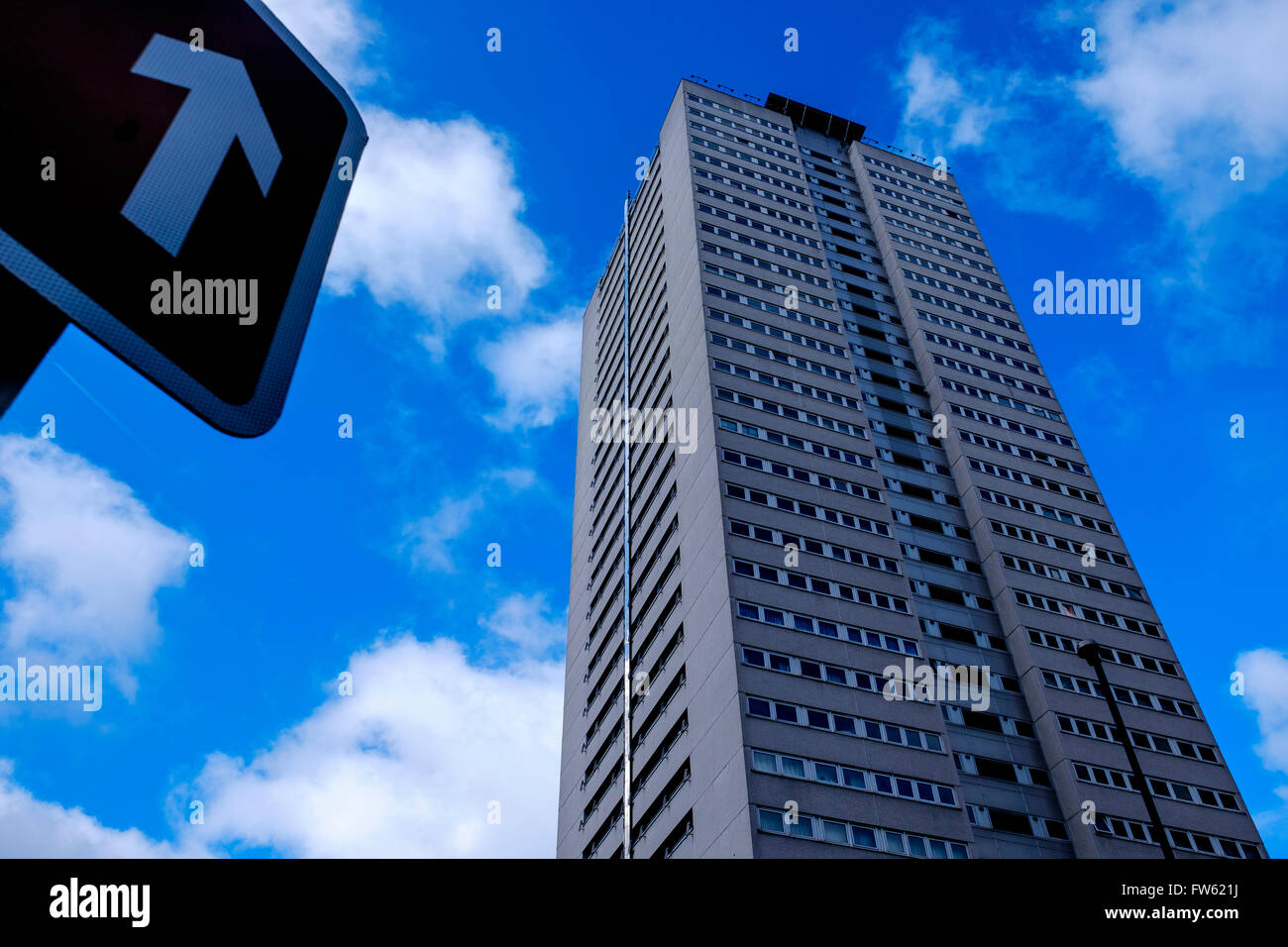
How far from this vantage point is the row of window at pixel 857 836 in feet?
116

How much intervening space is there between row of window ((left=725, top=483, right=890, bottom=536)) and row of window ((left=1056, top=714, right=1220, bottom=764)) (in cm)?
1352

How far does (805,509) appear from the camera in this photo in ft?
165

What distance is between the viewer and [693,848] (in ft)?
125

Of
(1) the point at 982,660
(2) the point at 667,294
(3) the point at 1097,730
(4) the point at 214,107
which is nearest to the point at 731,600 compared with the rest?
(1) the point at 982,660

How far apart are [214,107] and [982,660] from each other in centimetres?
5298

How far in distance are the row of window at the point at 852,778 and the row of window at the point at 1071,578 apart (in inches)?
749

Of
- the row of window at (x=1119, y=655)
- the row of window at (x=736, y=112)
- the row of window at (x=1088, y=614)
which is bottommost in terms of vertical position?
the row of window at (x=1119, y=655)

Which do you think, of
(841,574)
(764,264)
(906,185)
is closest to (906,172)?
(906,185)

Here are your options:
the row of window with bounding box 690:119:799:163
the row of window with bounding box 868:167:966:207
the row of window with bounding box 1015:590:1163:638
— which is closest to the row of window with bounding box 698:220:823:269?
the row of window with bounding box 690:119:799:163

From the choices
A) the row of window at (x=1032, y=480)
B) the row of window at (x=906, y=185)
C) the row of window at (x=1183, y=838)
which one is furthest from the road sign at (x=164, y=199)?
the row of window at (x=906, y=185)

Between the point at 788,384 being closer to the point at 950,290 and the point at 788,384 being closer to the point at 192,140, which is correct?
the point at 950,290

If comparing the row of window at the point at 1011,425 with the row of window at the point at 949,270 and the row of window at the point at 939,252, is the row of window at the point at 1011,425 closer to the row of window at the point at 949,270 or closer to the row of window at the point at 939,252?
the row of window at the point at 949,270

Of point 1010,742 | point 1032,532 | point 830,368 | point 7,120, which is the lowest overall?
point 7,120
